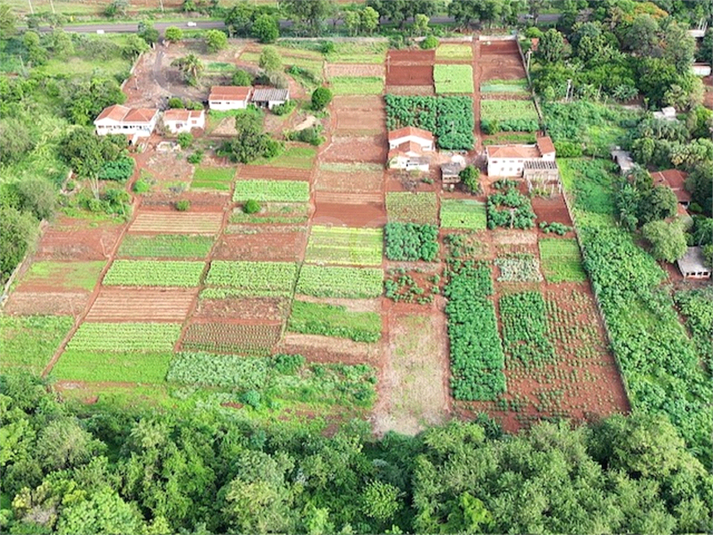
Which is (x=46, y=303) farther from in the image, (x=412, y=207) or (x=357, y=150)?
(x=357, y=150)

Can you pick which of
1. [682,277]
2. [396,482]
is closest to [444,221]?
[682,277]

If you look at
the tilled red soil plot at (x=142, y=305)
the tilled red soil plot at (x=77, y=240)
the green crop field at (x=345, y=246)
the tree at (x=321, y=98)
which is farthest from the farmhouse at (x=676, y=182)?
the tilled red soil plot at (x=77, y=240)

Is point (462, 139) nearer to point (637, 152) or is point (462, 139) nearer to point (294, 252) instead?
point (637, 152)

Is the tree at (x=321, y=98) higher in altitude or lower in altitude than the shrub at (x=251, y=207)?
higher

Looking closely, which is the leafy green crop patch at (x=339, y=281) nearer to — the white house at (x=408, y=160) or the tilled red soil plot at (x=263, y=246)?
the tilled red soil plot at (x=263, y=246)

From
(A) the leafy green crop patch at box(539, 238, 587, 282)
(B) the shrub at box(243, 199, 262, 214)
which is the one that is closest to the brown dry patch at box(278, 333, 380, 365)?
(B) the shrub at box(243, 199, 262, 214)

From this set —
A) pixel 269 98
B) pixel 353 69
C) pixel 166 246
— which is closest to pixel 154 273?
pixel 166 246
